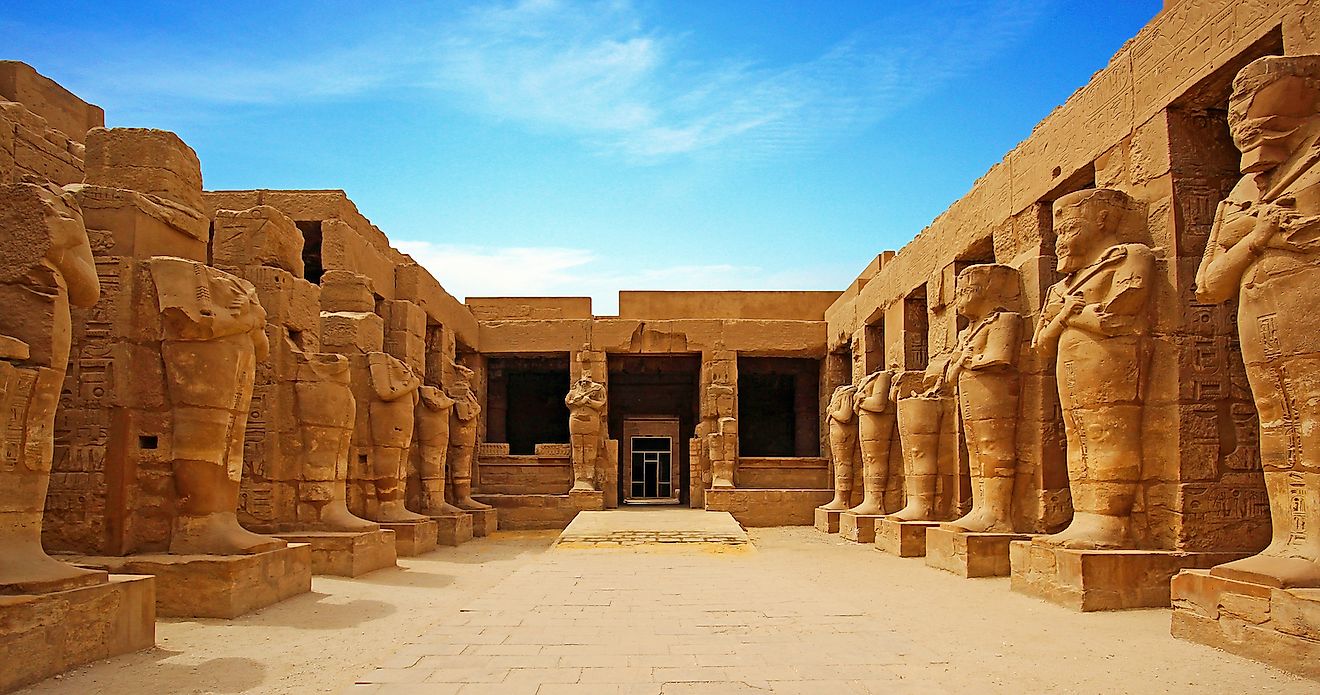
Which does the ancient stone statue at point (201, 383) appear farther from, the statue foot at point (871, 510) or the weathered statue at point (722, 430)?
the weathered statue at point (722, 430)

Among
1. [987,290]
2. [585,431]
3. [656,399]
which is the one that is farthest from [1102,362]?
[656,399]

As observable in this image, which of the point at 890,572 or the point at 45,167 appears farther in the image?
the point at 890,572

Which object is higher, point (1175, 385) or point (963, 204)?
point (963, 204)

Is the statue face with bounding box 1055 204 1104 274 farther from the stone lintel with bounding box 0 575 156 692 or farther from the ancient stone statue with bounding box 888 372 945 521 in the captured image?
the stone lintel with bounding box 0 575 156 692

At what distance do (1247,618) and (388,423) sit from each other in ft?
28.6

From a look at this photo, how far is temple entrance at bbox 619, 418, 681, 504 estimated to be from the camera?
21.7m

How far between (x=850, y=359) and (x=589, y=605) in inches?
478

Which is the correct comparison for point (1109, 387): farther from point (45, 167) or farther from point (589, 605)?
point (45, 167)

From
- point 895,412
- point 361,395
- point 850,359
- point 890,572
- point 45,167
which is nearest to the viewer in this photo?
point 45,167

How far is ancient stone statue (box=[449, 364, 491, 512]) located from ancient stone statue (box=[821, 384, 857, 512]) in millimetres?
5699

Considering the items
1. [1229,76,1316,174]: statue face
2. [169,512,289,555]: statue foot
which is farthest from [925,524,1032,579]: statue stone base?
[169,512,289,555]: statue foot

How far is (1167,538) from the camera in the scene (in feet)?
22.0

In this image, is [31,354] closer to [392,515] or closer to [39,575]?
[39,575]

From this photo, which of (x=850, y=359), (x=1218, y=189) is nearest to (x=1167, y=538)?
(x=1218, y=189)
